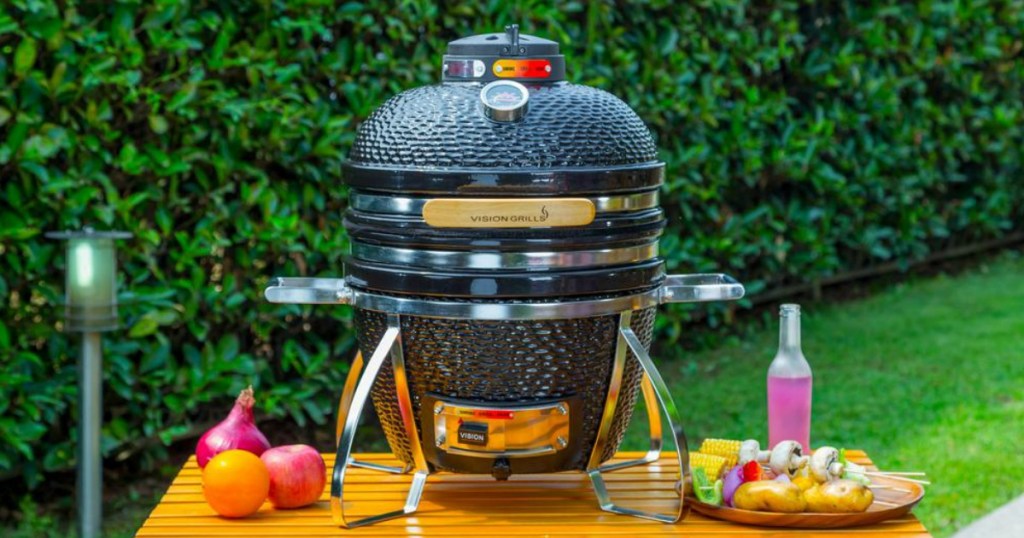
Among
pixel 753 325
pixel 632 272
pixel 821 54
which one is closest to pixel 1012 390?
pixel 753 325

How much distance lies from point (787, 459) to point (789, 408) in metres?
0.19

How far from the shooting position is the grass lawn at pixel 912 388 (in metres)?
4.23

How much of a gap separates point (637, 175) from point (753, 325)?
381 cm

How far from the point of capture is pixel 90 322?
11.0ft

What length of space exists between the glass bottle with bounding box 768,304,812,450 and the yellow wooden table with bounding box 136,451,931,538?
22 centimetres

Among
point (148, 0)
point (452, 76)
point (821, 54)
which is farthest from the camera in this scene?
point (821, 54)

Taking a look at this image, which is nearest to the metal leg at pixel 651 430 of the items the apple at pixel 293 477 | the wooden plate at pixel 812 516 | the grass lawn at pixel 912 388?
the wooden plate at pixel 812 516

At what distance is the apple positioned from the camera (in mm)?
2461

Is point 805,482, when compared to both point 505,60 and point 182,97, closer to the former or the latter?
point 505,60

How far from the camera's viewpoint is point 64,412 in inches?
148

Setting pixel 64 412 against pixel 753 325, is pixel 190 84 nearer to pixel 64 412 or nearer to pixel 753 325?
pixel 64 412

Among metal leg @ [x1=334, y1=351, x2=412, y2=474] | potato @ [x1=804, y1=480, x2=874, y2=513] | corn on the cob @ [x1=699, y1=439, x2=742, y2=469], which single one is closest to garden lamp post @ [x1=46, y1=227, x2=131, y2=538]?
metal leg @ [x1=334, y1=351, x2=412, y2=474]

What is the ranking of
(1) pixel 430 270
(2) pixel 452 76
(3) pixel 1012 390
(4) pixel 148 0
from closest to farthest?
(1) pixel 430 270 → (2) pixel 452 76 → (4) pixel 148 0 → (3) pixel 1012 390

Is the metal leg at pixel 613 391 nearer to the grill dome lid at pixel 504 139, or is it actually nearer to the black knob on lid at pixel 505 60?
the grill dome lid at pixel 504 139
